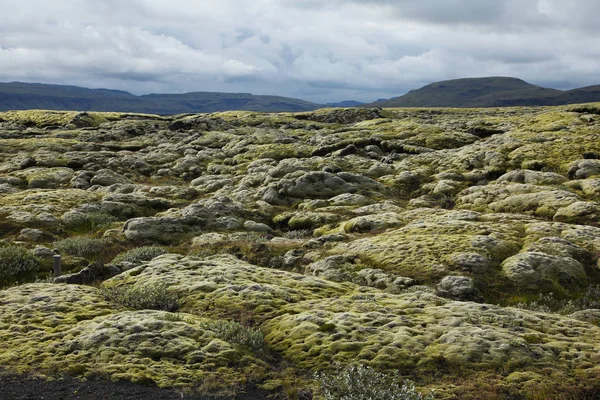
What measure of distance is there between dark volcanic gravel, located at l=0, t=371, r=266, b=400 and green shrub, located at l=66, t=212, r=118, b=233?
30662mm

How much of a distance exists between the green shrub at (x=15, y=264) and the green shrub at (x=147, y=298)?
898 centimetres

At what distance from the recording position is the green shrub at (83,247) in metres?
34.2

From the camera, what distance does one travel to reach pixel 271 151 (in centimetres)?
9506

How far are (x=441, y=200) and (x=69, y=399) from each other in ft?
163

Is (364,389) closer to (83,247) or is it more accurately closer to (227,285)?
(227,285)

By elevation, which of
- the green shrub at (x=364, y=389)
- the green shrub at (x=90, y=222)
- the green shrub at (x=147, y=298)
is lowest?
the green shrub at (x=90, y=222)

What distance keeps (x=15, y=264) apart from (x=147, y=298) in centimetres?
1272

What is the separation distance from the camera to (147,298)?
68.8ft

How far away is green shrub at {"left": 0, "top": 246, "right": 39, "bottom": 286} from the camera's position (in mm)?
26906

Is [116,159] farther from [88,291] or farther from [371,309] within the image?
[371,309]

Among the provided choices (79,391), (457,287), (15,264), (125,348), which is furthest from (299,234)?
(79,391)

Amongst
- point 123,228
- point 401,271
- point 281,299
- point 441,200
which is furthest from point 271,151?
point 281,299

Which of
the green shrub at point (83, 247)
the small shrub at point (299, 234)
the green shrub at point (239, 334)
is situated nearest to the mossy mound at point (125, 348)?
the green shrub at point (239, 334)

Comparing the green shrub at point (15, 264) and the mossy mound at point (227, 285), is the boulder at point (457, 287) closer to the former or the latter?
the mossy mound at point (227, 285)
